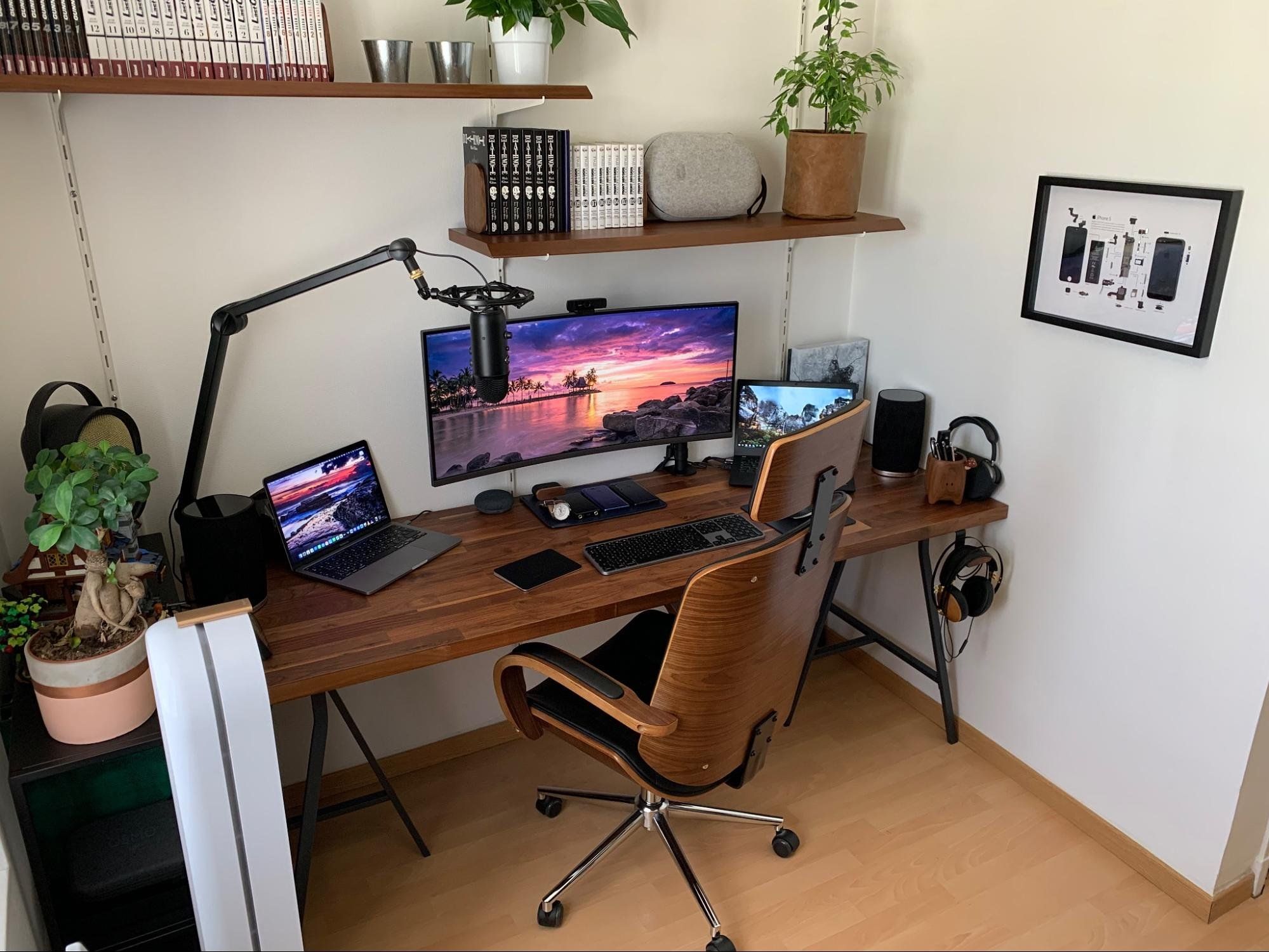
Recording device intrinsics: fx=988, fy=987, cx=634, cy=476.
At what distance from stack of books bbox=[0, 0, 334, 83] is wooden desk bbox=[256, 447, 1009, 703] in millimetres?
1042

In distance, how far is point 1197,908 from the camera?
7.39 ft

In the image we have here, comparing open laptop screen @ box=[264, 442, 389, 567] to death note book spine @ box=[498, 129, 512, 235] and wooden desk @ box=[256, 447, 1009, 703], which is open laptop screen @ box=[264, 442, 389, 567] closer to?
wooden desk @ box=[256, 447, 1009, 703]

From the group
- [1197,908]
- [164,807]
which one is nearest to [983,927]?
[1197,908]

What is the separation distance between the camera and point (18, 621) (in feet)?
5.80

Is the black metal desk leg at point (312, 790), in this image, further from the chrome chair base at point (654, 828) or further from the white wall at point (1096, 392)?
the white wall at point (1096, 392)

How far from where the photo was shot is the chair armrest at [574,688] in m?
1.84

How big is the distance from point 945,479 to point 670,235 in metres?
0.95

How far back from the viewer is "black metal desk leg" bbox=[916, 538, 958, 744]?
106 inches

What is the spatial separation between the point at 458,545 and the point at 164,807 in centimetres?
81

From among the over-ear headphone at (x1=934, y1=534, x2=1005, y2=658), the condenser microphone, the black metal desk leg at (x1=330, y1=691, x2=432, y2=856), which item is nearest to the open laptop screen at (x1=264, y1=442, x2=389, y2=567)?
the black metal desk leg at (x1=330, y1=691, x2=432, y2=856)

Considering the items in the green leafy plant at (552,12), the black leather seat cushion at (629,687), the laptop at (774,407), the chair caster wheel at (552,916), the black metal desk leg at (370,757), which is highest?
the green leafy plant at (552,12)

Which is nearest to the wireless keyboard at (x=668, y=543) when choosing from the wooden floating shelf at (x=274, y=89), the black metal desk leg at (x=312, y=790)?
the black metal desk leg at (x=312, y=790)

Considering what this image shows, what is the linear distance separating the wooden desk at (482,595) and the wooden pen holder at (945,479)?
0.03m

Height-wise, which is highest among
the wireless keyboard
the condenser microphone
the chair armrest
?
the condenser microphone
